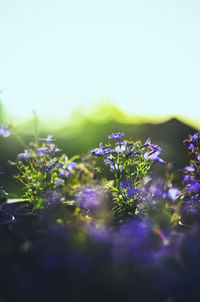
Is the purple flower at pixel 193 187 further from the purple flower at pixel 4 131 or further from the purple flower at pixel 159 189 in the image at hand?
the purple flower at pixel 4 131

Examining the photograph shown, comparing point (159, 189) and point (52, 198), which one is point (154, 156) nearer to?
point (159, 189)

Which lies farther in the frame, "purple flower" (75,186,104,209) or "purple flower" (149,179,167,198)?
"purple flower" (75,186,104,209)

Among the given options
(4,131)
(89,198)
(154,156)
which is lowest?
(89,198)

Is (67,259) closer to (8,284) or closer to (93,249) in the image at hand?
(93,249)

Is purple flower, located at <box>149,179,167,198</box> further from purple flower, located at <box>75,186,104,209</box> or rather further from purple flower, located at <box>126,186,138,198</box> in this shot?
purple flower, located at <box>75,186,104,209</box>

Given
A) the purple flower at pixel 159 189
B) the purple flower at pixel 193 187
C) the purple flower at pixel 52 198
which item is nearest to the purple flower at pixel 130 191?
the purple flower at pixel 159 189

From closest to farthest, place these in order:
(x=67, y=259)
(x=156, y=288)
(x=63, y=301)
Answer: (x=63, y=301)
(x=156, y=288)
(x=67, y=259)

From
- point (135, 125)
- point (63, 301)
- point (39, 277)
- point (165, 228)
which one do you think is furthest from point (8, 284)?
point (135, 125)

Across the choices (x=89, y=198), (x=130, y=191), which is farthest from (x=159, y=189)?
(x=89, y=198)

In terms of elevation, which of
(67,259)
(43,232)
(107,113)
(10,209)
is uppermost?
(107,113)

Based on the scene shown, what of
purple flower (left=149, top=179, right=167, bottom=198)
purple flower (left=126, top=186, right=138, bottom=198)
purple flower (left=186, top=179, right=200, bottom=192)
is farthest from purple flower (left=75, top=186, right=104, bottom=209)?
purple flower (left=186, top=179, right=200, bottom=192)

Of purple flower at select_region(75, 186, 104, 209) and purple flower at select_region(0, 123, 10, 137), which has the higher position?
purple flower at select_region(0, 123, 10, 137)
